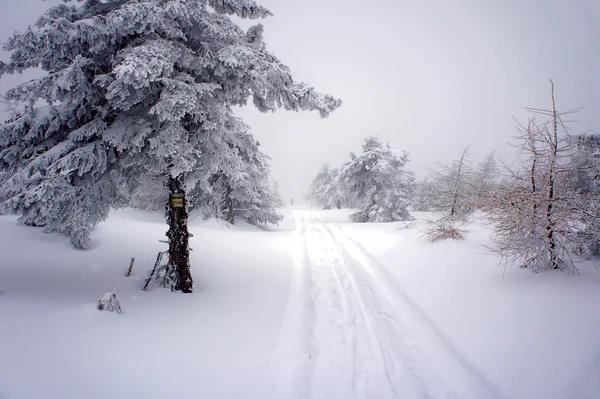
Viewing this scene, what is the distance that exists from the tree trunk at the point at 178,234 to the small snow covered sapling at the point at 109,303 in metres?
1.51

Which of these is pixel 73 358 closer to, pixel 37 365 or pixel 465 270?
pixel 37 365

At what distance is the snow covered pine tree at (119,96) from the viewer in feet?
13.8

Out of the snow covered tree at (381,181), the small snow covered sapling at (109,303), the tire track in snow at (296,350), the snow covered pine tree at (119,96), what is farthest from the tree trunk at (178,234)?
the snow covered tree at (381,181)

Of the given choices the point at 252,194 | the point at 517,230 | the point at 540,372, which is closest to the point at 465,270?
the point at 517,230

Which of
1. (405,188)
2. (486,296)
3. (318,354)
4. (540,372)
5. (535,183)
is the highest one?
(405,188)

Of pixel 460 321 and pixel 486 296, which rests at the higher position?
pixel 486 296

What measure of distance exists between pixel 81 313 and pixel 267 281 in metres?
4.52

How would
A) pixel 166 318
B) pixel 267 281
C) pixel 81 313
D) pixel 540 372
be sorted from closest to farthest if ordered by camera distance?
pixel 540 372
pixel 81 313
pixel 166 318
pixel 267 281

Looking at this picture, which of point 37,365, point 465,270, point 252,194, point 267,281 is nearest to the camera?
point 37,365

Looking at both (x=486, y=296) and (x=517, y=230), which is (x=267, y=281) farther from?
(x=517, y=230)

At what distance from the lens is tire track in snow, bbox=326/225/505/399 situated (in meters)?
3.61

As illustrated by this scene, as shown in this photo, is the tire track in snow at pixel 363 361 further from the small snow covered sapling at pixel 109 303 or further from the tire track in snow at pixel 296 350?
the small snow covered sapling at pixel 109 303

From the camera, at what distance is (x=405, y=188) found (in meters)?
21.9

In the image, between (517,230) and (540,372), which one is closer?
(540,372)
